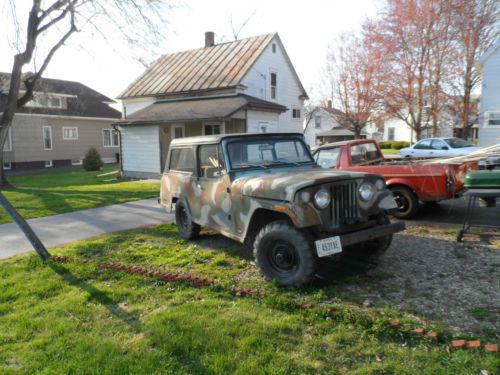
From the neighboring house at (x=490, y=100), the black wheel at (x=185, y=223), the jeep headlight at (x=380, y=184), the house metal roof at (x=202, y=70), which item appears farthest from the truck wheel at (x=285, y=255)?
the neighboring house at (x=490, y=100)

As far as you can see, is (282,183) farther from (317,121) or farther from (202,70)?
(317,121)

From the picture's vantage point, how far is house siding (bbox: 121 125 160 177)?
1861cm

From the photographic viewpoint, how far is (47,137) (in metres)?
28.5

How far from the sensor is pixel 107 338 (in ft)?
11.1

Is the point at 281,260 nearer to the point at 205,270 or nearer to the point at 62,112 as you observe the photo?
the point at 205,270

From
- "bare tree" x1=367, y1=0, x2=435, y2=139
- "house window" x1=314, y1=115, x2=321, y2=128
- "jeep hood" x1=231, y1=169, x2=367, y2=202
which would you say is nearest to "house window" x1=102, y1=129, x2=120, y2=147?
"bare tree" x1=367, y1=0, x2=435, y2=139

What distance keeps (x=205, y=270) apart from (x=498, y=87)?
71.6 ft

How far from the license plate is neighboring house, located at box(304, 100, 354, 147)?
4581 centimetres

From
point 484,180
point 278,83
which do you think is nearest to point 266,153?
point 484,180

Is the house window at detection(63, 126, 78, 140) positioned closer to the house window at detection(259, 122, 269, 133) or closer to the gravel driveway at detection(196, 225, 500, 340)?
the house window at detection(259, 122, 269, 133)

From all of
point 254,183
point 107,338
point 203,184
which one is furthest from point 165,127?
point 107,338

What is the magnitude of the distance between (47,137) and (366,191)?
29425mm

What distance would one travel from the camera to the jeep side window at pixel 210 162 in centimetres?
545

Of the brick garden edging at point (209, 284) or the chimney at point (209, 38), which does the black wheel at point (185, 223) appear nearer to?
the brick garden edging at point (209, 284)
